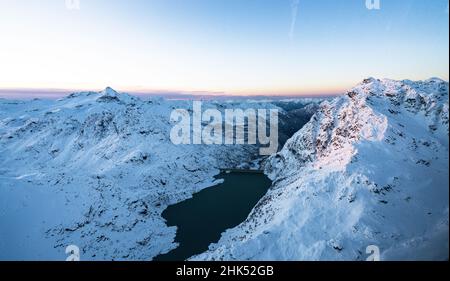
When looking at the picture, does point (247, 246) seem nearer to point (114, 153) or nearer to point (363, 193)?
point (363, 193)

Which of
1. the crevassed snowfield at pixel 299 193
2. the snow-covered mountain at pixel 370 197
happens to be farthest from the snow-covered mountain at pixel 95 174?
the snow-covered mountain at pixel 370 197

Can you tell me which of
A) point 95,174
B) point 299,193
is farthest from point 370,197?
point 95,174

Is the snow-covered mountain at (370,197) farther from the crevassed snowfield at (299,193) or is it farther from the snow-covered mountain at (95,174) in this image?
the snow-covered mountain at (95,174)

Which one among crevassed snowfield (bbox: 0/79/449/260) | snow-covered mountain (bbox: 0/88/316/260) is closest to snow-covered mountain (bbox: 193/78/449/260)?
crevassed snowfield (bbox: 0/79/449/260)

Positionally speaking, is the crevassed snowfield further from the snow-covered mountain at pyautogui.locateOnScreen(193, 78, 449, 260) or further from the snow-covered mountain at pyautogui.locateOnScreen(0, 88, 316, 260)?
the snow-covered mountain at pyautogui.locateOnScreen(0, 88, 316, 260)

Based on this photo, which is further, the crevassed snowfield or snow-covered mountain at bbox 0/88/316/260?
snow-covered mountain at bbox 0/88/316/260

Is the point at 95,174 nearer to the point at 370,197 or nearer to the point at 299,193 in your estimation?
the point at 299,193
